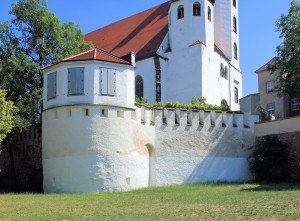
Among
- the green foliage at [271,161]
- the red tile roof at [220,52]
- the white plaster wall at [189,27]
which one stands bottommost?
the green foliage at [271,161]

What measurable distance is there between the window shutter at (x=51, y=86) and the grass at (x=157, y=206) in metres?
5.49

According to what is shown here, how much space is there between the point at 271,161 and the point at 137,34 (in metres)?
22.6

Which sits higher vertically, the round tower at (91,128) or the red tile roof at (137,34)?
the red tile roof at (137,34)

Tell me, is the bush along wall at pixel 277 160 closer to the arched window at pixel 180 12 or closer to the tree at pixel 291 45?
the tree at pixel 291 45

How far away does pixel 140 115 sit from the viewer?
2286cm

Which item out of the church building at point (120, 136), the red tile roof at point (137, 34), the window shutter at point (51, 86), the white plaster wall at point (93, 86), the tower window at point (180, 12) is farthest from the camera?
the red tile roof at point (137, 34)

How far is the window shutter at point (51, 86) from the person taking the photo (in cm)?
2206

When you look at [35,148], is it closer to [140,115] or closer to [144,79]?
[140,115]

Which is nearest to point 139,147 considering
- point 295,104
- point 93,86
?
point 93,86

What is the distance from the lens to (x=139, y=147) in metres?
22.4

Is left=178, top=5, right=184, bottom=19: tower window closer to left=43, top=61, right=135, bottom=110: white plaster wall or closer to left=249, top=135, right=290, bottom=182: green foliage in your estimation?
left=43, top=61, right=135, bottom=110: white plaster wall

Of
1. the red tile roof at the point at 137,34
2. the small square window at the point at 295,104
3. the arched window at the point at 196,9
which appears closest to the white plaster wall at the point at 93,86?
the red tile roof at the point at 137,34

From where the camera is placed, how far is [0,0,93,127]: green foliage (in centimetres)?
2756

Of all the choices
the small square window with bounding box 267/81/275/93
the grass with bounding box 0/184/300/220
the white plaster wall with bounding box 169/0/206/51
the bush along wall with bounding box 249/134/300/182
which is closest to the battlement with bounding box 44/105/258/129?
the bush along wall with bounding box 249/134/300/182
